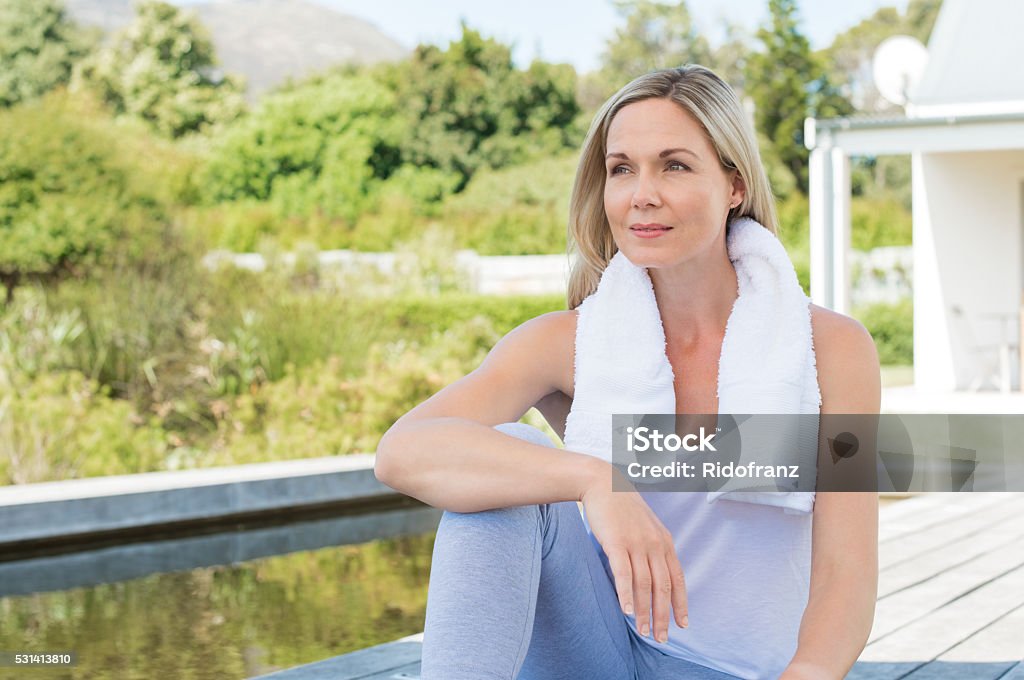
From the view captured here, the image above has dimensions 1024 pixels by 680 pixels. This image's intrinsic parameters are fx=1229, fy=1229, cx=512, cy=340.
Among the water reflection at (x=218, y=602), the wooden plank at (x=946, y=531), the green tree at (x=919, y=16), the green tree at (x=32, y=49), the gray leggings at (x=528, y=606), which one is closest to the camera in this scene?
the gray leggings at (x=528, y=606)

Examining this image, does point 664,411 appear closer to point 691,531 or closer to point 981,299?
point 691,531

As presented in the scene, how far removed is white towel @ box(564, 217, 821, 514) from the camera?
5.30ft

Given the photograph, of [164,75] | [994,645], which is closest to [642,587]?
[994,645]

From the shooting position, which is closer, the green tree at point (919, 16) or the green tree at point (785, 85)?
the green tree at point (785, 85)

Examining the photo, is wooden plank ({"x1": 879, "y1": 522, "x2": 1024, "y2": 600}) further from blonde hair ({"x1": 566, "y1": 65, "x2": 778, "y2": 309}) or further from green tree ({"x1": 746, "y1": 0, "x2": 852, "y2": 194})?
green tree ({"x1": 746, "y1": 0, "x2": 852, "y2": 194})

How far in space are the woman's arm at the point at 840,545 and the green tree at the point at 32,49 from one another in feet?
121

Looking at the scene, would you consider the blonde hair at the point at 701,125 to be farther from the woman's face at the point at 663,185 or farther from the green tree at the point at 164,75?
the green tree at the point at 164,75

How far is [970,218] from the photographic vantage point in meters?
10.7

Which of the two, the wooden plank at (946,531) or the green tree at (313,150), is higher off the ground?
the green tree at (313,150)

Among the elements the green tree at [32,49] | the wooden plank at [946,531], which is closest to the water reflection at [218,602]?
the wooden plank at [946,531]

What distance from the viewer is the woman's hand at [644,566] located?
1486 mm

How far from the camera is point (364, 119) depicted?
101 ft

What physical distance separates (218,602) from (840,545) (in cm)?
280

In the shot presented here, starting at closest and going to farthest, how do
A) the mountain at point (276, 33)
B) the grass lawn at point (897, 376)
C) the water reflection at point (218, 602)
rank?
1. the water reflection at point (218, 602)
2. the grass lawn at point (897, 376)
3. the mountain at point (276, 33)
